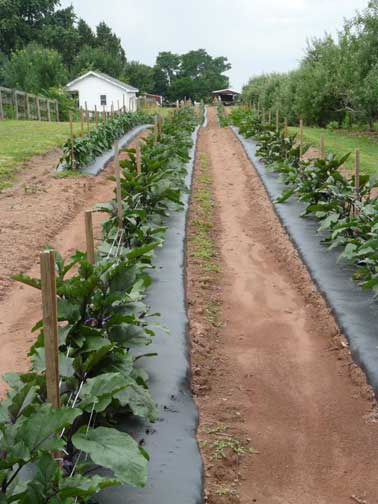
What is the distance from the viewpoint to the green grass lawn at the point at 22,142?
12866 mm

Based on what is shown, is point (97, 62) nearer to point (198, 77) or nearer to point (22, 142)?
point (198, 77)

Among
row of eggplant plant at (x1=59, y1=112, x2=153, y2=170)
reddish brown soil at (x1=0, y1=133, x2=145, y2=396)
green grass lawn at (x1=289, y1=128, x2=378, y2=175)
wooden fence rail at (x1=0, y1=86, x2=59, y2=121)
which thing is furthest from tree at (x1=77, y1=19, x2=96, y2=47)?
reddish brown soil at (x1=0, y1=133, x2=145, y2=396)

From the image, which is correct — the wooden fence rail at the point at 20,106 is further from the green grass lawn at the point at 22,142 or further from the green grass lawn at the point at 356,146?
the green grass lawn at the point at 356,146

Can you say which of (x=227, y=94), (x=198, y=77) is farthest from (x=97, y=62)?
(x=198, y=77)

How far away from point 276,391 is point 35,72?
121 ft

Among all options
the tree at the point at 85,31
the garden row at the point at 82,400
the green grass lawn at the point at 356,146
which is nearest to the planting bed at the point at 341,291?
the garden row at the point at 82,400

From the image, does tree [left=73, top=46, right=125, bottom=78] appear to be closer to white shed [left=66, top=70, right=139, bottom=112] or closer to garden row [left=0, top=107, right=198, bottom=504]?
white shed [left=66, top=70, right=139, bottom=112]

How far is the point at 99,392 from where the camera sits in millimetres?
2658

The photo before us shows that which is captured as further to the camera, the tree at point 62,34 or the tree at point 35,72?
the tree at point 62,34

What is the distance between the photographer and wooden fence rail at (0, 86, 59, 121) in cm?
2691

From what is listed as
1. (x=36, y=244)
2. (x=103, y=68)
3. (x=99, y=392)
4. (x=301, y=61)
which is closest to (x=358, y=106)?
Result: (x=301, y=61)

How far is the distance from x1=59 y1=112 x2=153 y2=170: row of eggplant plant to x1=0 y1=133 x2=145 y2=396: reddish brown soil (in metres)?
0.48

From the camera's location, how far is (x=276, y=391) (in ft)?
14.2

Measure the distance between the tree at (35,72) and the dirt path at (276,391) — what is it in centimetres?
3313
